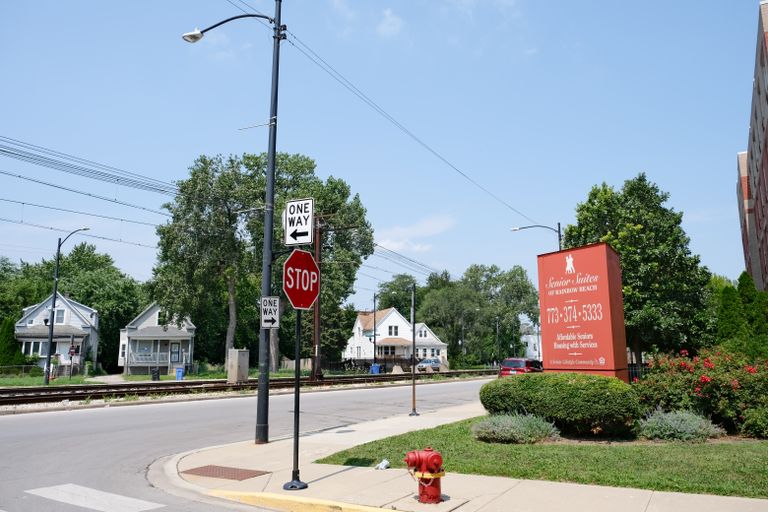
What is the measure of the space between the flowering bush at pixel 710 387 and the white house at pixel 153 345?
169ft

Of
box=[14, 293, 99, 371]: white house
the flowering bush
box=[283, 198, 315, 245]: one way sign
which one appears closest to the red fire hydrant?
box=[283, 198, 315, 245]: one way sign

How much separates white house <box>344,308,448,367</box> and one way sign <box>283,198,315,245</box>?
7488cm

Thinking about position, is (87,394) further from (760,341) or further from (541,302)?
(760,341)

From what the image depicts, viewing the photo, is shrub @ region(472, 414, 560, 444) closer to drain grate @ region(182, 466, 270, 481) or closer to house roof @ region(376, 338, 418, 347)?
drain grate @ region(182, 466, 270, 481)

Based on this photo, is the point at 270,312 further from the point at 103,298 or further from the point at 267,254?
the point at 103,298

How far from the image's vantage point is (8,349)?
48.9 meters

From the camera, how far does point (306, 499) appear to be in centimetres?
728

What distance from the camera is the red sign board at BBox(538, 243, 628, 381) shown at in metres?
13.1

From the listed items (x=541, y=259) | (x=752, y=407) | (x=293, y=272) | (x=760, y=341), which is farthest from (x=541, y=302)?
(x=760, y=341)

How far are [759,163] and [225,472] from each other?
131 feet

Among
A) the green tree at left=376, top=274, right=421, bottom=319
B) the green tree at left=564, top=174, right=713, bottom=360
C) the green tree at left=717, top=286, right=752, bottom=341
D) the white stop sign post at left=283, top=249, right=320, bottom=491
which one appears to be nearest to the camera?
the white stop sign post at left=283, top=249, right=320, bottom=491

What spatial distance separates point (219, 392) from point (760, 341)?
69.4 ft

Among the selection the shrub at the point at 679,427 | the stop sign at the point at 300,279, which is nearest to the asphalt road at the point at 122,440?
the stop sign at the point at 300,279

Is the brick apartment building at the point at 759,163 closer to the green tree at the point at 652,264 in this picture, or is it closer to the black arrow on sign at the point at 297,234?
the green tree at the point at 652,264
